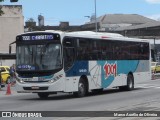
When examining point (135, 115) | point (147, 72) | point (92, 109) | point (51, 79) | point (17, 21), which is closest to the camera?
point (135, 115)

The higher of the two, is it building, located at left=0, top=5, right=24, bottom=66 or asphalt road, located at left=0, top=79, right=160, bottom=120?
building, located at left=0, top=5, right=24, bottom=66

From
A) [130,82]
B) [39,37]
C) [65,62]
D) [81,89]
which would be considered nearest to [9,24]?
[130,82]

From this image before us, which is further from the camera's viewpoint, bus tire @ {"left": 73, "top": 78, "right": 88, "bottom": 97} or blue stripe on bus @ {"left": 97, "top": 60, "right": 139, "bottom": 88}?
blue stripe on bus @ {"left": 97, "top": 60, "right": 139, "bottom": 88}

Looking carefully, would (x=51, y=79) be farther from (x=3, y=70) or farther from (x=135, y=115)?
(x=3, y=70)

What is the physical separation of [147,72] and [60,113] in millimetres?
17724

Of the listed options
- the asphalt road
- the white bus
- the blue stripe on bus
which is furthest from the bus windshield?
the blue stripe on bus

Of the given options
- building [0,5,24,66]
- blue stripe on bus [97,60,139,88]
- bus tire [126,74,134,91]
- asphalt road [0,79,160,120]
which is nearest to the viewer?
asphalt road [0,79,160,120]

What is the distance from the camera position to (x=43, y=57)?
928 inches

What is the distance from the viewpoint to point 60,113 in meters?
16.9

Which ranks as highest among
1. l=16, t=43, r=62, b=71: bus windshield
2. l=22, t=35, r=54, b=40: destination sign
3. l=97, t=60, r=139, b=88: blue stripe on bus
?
l=22, t=35, r=54, b=40: destination sign

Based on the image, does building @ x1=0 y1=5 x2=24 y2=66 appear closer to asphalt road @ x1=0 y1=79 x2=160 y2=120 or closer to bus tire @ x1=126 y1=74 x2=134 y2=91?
bus tire @ x1=126 y1=74 x2=134 y2=91

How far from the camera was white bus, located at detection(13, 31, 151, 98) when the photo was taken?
77.6 ft

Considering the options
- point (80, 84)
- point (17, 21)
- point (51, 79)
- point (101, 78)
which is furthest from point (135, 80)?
point (17, 21)

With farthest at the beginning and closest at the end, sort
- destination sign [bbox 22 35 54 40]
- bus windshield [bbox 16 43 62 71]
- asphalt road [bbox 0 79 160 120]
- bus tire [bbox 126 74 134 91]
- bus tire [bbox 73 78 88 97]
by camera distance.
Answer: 1. bus tire [bbox 126 74 134 91]
2. bus tire [bbox 73 78 88 97]
3. destination sign [bbox 22 35 54 40]
4. bus windshield [bbox 16 43 62 71]
5. asphalt road [bbox 0 79 160 120]
